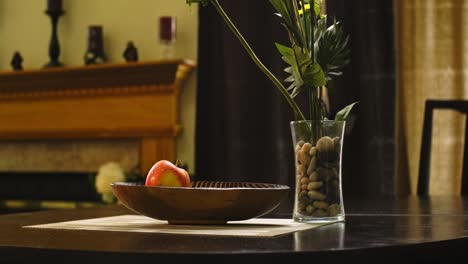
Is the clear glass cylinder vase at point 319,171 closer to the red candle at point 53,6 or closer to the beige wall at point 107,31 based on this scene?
the beige wall at point 107,31

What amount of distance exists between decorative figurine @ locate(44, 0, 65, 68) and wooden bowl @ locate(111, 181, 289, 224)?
3247 mm

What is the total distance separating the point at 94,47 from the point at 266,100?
1.03m

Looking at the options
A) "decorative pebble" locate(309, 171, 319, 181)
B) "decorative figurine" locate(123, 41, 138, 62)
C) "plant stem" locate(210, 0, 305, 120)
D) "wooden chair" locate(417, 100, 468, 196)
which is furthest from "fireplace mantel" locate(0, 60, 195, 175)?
"decorative pebble" locate(309, 171, 319, 181)

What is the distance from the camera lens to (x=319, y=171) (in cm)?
137

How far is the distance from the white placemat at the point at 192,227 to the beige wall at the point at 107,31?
8.85 ft

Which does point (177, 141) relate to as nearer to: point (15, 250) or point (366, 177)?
point (366, 177)

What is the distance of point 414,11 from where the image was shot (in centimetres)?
346

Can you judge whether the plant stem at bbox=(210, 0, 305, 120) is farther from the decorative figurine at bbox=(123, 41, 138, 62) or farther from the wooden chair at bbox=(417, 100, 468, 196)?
the decorative figurine at bbox=(123, 41, 138, 62)

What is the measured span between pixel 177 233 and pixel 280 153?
256 centimetres

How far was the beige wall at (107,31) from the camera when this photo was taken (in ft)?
13.7

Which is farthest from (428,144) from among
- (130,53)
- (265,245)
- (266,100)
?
(130,53)

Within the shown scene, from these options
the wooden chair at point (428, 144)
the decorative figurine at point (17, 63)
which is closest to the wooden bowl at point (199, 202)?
the wooden chair at point (428, 144)

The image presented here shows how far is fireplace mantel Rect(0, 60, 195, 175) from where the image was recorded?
13.6ft

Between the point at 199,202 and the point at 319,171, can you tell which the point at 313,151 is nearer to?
the point at 319,171
